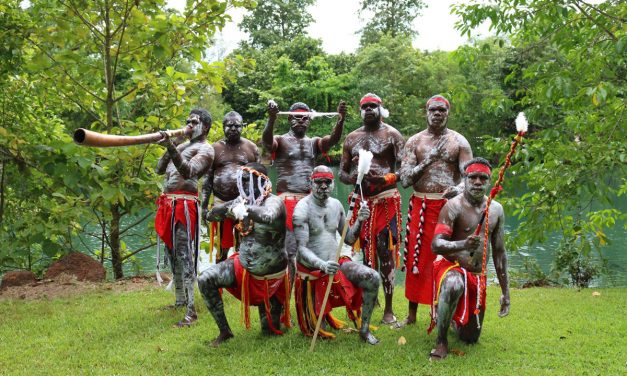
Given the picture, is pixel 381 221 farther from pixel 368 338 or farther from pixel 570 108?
pixel 570 108

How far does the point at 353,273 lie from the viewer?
4.95m

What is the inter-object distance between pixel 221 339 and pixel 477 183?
2.56 metres

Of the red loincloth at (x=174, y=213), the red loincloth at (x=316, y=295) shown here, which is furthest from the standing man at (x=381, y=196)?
the red loincloth at (x=174, y=213)

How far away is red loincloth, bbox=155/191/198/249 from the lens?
6090mm

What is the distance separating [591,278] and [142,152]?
6881mm

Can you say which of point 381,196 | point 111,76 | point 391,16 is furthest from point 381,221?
point 391,16

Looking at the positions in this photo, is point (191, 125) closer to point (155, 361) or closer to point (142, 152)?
point (142, 152)

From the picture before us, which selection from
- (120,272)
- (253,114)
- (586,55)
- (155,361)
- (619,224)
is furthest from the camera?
(253,114)

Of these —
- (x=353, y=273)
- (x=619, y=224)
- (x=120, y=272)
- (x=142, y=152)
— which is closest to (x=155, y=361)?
(x=353, y=273)

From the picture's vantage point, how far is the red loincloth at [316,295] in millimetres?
4992

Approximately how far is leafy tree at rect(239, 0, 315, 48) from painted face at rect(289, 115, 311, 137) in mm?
36820

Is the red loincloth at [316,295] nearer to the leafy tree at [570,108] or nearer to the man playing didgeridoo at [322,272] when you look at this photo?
the man playing didgeridoo at [322,272]

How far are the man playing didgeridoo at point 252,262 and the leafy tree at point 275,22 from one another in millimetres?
38133

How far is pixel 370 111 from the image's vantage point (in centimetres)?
579
